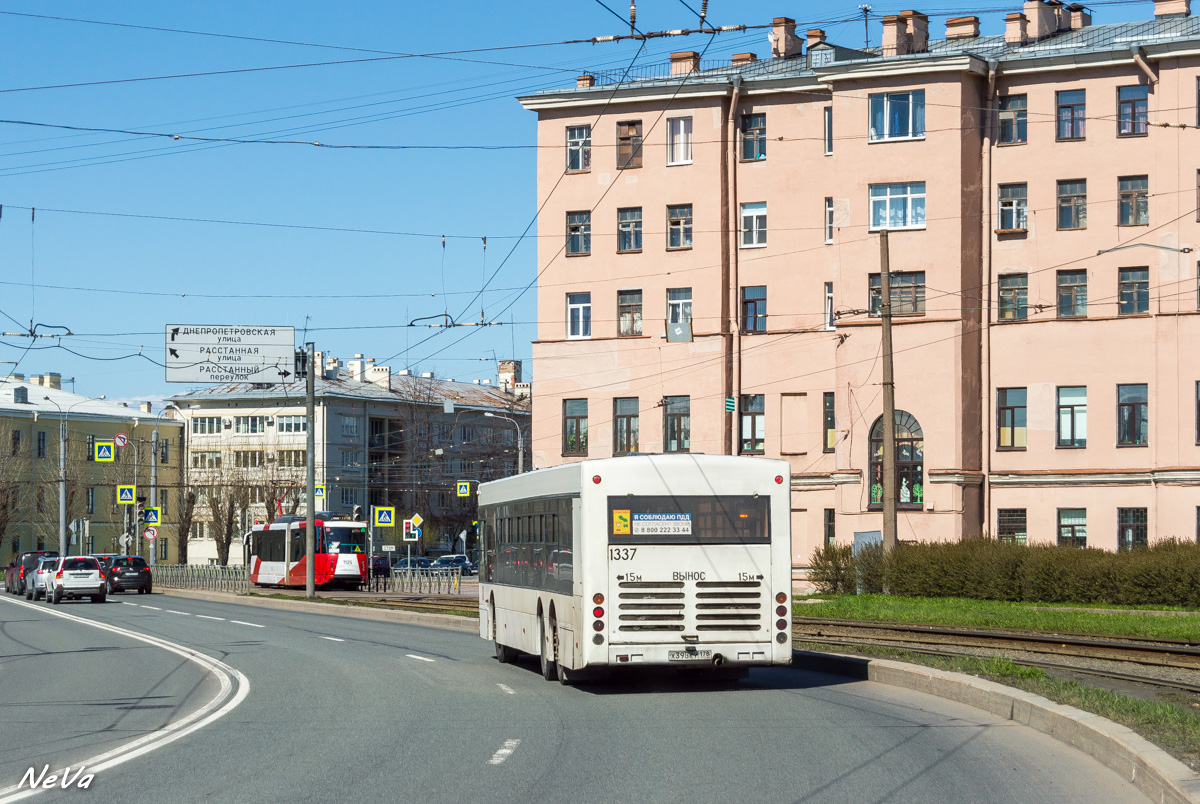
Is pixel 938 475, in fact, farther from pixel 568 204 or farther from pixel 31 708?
pixel 31 708

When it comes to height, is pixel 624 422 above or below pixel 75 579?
above

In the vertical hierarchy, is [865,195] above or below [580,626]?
above

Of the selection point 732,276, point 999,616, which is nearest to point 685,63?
point 732,276

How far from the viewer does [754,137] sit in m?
51.5

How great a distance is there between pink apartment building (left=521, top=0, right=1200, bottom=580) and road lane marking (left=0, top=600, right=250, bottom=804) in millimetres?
24123

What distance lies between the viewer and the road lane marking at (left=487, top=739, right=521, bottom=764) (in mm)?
11148

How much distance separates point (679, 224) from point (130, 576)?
25.2 m

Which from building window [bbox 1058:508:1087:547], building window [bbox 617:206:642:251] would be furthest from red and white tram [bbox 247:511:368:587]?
building window [bbox 1058:508:1087:547]

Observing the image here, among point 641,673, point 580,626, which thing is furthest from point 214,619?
point 580,626

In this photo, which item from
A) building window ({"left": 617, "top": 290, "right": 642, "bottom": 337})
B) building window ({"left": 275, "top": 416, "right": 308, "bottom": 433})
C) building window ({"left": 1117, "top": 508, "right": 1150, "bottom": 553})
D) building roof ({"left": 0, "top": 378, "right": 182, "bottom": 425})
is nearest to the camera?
building window ({"left": 1117, "top": 508, "right": 1150, "bottom": 553})

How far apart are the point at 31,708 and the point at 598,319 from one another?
37.4 metres

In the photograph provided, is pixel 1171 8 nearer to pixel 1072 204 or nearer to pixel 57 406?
pixel 1072 204

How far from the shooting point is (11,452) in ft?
299

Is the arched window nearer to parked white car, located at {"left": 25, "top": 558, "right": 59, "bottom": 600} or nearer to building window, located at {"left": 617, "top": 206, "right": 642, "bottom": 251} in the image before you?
building window, located at {"left": 617, "top": 206, "right": 642, "bottom": 251}
